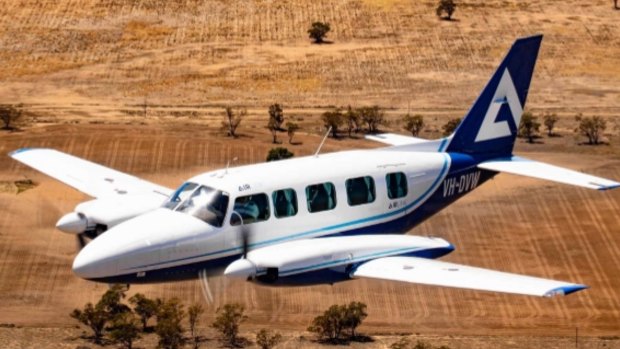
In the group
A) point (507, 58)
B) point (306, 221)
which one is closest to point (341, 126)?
point (507, 58)

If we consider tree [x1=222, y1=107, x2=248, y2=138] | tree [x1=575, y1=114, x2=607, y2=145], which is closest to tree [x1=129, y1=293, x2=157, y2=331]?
tree [x1=222, y1=107, x2=248, y2=138]

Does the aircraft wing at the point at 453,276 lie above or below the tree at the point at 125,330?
below

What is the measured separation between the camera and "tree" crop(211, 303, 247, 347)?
2466 inches

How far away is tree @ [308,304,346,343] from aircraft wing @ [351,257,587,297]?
1548cm

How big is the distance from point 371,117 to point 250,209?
165 feet

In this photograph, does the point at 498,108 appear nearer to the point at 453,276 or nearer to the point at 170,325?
the point at 453,276

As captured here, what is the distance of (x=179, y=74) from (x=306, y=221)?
203ft

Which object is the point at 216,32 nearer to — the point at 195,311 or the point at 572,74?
the point at 572,74

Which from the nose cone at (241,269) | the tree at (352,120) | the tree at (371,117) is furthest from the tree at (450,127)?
the nose cone at (241,269)

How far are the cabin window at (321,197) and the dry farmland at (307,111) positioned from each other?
4126mm

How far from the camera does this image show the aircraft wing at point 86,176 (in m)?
51.7

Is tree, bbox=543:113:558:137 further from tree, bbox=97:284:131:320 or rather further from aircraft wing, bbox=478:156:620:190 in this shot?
aircraft wing, bbox=478:156:620:190

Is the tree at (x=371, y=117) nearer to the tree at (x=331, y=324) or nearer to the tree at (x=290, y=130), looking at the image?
the tree at (x=290, y=130)

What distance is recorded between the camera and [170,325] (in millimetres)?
61656
